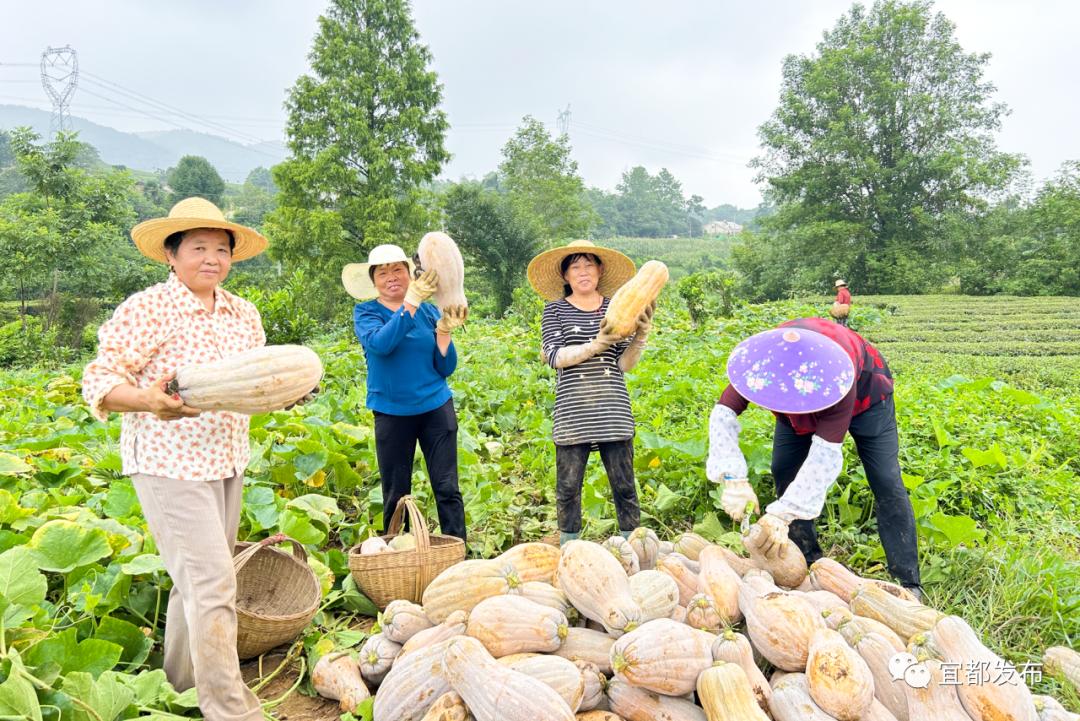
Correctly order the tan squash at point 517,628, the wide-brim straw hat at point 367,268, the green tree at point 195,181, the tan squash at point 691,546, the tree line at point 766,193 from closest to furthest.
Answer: the tan squash at point 517,628 < the tan squash at point 691,546 < the wide-brim straw hat at point 367,268 < the tree line at point 766,193 < the green tree at point 195,181

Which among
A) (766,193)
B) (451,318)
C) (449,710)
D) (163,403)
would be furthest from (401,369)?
(766,193)

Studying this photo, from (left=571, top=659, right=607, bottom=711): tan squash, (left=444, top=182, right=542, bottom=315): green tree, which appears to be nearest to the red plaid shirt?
(left=571, top=659, right=607, bottom=711): tan squash

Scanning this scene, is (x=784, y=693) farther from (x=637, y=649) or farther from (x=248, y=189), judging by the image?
(x=248, y=189)

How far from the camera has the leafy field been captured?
7.83 ft

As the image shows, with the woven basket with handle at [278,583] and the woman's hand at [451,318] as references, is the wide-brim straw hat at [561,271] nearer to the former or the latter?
the woman's hand at [451,318]

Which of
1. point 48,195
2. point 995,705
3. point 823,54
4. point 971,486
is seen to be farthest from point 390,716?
point 823,54

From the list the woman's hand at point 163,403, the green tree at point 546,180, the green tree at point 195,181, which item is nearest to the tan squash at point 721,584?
the woman's hand at point 163,403

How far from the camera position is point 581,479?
3.57 metres

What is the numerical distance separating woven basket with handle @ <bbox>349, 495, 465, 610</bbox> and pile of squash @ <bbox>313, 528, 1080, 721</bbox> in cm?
55

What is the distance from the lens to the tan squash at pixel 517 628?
2.15 meters

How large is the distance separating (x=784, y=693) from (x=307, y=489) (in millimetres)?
3372

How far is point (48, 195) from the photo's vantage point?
22.3 metres

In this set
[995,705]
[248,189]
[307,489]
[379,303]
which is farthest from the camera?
[248,189]

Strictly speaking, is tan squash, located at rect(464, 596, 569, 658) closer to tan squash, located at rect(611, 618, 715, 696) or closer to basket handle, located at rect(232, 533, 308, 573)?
tan squash, located at rect(611, 618, 715, 696)
